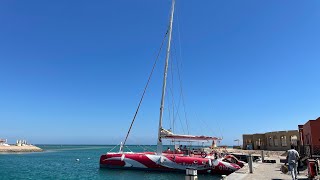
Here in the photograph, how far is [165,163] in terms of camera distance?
96.5 ft

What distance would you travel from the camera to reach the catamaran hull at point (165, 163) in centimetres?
2817

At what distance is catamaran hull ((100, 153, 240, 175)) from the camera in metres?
28.2

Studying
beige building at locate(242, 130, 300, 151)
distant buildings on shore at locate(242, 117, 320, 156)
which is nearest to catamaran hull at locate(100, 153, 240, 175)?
distant buildings on shore at locate(242, 117, 320, 156)

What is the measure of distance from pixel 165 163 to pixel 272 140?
27104 mm

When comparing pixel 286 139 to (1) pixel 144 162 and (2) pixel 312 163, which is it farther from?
(2) pixel 312 163

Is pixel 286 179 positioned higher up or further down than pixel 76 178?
higher up

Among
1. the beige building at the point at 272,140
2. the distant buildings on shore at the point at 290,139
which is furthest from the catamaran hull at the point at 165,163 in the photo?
the beige building at the point at 272,140

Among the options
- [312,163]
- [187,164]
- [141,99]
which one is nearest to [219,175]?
[187,164]

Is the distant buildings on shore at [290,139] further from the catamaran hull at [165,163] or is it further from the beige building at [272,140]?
the catamaran hull at [165,163]

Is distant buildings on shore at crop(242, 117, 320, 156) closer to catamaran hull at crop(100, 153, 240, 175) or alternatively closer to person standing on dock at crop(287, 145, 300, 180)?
catamaran hull at crop(100, 153, 240, 175)

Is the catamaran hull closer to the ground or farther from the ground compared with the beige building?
closer to the ground

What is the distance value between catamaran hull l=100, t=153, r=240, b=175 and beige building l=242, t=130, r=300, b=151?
674 inches

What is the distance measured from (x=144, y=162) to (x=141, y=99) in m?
8.40

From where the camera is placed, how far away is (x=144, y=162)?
98.4 feet
